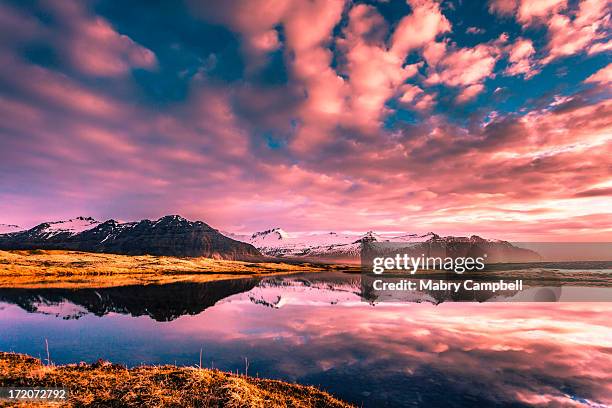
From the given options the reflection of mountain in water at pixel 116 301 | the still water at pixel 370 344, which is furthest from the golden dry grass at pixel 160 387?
the reflection of mountain in water at pixel 116 301

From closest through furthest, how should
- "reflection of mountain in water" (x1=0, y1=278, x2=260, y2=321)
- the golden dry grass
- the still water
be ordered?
Result: 1. the golden dry grass
2. the still water
3. "reflection of mountain in water" (x1=0, y1=278, x2=260, y2=321)

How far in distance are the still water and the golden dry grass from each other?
378 cm

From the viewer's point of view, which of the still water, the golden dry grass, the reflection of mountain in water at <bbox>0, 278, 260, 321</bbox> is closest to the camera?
the golden dry grass

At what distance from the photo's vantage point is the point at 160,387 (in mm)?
18516

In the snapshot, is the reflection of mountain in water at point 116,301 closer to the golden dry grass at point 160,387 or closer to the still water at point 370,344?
the still water at point 370,344

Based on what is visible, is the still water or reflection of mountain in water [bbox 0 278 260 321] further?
reflection of mountain in water [bbox 0 278 260 321]

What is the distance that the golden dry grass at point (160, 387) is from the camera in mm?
16766

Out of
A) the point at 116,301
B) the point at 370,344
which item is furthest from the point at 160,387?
the point at 116,301

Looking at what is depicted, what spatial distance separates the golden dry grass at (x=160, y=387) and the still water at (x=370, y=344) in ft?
12.4

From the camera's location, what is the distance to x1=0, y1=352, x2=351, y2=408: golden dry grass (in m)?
16.8

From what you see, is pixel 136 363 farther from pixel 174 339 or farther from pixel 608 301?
pixel 608 301

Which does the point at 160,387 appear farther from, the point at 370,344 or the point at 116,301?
the point at 116,301

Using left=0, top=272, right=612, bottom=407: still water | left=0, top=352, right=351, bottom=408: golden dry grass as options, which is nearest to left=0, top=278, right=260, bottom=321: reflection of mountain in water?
left=0, top=272, right=612, bottom=407: still water

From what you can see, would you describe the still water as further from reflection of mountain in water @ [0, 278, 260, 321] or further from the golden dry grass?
the golden dry grass
